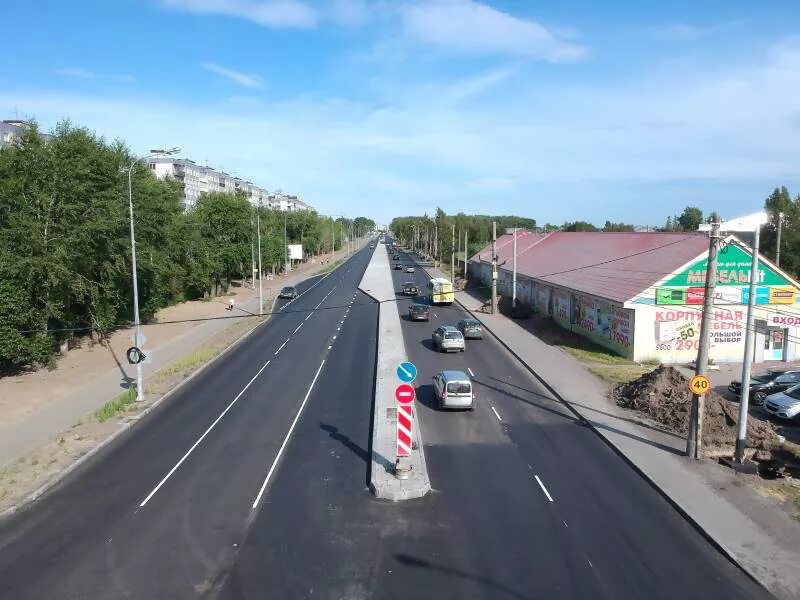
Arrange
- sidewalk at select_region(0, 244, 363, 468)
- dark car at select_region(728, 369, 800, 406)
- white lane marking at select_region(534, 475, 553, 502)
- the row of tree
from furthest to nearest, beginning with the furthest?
the row of tree, dark car at select_region(728, 369, 800, 406), sidewalk at select_region(0, 244, 363, 468), white lane marking at select_region(534, 475, 553, 502)

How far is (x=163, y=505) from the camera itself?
14.8m

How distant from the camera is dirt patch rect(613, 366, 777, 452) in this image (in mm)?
19688

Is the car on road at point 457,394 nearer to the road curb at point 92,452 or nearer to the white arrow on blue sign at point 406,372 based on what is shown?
the white arrow on blue sign at point 406,372

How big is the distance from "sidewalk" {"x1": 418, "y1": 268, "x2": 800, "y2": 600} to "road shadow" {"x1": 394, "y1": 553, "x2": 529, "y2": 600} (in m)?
4.63

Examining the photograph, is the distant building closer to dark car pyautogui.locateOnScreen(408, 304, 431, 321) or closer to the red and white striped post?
dark car pyautogui.locateOnScreen(408, 304, 431, 321)

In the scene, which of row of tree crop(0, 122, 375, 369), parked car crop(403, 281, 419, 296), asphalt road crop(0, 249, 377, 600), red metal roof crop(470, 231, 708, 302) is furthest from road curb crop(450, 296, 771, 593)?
parked car crop(403, 281, 419, 296)

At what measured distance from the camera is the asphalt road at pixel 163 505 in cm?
1154

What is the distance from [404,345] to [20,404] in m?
18.8

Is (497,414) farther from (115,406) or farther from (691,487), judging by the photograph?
(115,406)

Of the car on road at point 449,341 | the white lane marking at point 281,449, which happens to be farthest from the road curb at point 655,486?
the white lane marking at point 281,449

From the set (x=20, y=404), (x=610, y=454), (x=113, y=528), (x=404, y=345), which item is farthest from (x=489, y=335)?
(x=113, y=528)

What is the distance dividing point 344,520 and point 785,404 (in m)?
17.1

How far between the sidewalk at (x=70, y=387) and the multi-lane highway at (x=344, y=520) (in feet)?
10.6

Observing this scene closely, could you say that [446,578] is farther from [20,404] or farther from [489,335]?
[489,335]
